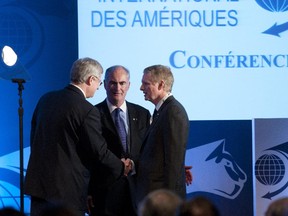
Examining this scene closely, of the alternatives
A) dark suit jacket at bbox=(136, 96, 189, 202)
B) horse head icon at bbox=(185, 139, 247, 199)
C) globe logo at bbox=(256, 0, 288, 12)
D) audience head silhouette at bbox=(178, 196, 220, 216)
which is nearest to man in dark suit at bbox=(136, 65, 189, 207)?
dark suit jacket at bbox=(136, 96, 189, 202)

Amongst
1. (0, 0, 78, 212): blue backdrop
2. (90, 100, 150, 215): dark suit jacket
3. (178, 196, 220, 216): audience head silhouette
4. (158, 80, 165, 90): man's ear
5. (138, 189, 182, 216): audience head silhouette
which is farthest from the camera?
(0, 0, 78, 212): blue backdrop

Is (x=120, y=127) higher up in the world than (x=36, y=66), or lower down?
lower down

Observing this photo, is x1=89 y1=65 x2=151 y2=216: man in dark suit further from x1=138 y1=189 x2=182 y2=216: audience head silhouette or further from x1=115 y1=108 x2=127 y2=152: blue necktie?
x1=138 y1=189 x2=182 y2=216: audience head silhouette

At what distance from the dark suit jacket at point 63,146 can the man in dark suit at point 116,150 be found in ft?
1.55

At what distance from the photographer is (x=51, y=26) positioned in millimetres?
6371

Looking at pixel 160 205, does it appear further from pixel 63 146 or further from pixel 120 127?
pixel 120 127

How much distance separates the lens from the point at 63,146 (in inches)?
187

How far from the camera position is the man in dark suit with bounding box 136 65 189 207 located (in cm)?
479

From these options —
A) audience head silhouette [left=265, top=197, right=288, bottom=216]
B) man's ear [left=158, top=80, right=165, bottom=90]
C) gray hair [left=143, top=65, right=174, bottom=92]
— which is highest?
gray hair [left=143, top=65, right=174, bottom=92]

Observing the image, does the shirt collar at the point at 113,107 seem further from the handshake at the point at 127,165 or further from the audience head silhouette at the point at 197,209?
the audience head silhouette at the point at 197,209

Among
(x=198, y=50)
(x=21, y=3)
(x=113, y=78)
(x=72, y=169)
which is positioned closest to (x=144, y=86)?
(x=113, y=78)

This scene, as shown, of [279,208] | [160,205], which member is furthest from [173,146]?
[279,208]

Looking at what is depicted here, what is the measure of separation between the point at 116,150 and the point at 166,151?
2.11ft

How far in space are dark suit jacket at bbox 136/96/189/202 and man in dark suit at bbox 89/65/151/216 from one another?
407mm
